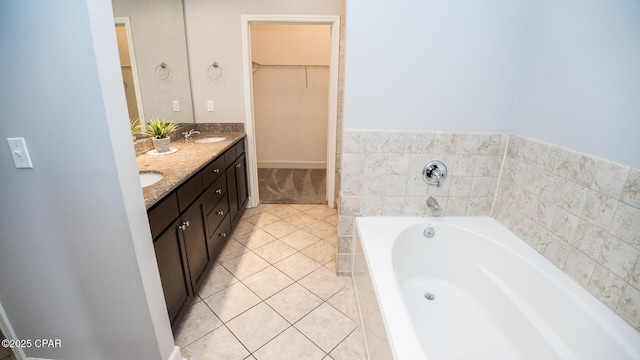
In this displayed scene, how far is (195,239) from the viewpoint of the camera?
179cm

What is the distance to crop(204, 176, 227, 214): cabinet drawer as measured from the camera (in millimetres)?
2008

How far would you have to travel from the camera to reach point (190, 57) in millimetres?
2883

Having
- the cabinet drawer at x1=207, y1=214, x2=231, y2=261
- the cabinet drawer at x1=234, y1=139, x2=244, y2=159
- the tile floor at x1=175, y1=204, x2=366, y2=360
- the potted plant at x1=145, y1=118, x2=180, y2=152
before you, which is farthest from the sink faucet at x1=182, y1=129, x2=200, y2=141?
the tile floor at x1=175, y1=204, x2=366, y2=360

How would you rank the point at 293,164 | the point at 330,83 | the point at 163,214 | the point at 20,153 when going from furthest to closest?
1. the point at 293,164
2. the point at 330,83
3. the point at 163,214
4. the point at 20,153

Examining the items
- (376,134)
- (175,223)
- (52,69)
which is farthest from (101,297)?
(376,134)

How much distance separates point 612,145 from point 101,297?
2145 millimetres

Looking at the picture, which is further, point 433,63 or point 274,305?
point 274,305

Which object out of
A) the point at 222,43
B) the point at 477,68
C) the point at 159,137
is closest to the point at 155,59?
the point at 222,43

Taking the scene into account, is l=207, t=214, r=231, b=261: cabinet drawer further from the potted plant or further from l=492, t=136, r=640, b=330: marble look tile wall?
l=492, t=136, r=640, b=330: marble look tile wall

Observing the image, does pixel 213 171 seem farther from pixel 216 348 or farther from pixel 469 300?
pixel 469 300

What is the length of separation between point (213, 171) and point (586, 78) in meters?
2.15

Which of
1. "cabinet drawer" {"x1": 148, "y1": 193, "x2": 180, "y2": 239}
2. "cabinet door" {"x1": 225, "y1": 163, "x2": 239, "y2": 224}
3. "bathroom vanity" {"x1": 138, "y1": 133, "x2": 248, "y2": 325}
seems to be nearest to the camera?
"cabinet drawer" {"x1": 148, "y1": 193, "x2": 180, "y2": 239}

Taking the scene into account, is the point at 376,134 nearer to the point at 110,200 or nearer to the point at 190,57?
the point at 110,200

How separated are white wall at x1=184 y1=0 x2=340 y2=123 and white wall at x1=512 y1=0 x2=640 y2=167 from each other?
1.90m
